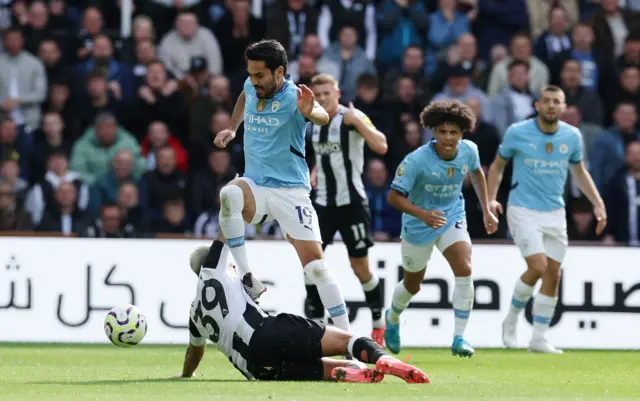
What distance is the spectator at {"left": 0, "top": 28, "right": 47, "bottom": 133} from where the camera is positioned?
18500mm

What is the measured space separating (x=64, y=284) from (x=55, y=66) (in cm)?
418

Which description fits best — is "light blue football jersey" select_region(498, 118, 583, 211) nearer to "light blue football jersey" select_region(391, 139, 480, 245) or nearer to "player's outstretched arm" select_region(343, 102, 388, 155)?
"light blue football jersey" select_region(391, 139, 480, 245)

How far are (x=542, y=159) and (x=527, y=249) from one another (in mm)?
927

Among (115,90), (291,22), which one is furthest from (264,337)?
(291,22)

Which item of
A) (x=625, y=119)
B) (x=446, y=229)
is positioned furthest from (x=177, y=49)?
(x=446, y=229)

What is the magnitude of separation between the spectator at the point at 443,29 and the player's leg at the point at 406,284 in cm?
693

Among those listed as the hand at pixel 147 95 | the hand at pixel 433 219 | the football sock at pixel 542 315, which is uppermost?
the hand at pixel 147 95

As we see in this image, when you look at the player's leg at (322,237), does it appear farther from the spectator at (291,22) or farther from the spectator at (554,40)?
the spectator at (554,40)

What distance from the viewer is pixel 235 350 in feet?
30.7

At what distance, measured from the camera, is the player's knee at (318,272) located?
10867 mm

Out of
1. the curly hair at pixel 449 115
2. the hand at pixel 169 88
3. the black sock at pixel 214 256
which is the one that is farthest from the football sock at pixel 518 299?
the hand at pixel 169 88

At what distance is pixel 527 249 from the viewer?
1425 centimetres

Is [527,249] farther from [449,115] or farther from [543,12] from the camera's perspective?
[543,12]

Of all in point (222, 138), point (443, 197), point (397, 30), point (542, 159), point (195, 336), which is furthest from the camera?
point (397, 30)
